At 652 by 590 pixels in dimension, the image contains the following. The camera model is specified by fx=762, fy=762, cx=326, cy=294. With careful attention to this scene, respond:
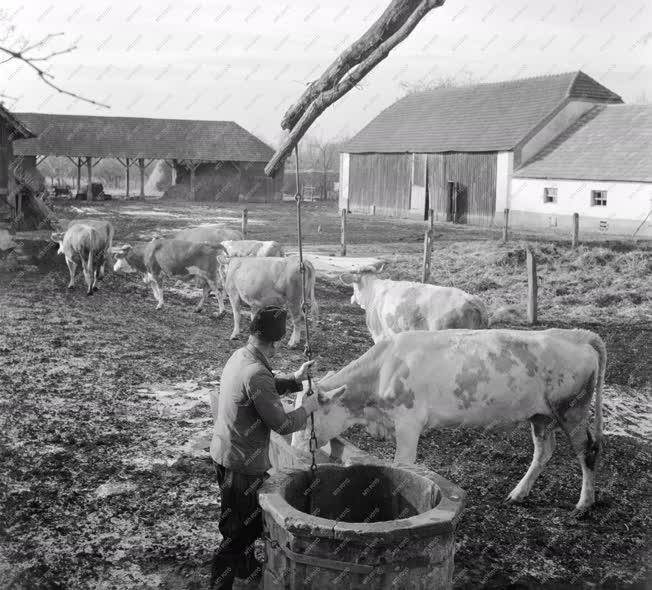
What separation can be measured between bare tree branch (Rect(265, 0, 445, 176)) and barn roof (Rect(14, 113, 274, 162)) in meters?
47.1

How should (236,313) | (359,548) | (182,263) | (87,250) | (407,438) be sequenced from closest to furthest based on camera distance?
(359,548) < (407,438) < (236,313) < (182,263) < (87,250)

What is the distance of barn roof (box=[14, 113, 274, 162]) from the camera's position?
161 feet

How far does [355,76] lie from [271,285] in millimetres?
9812

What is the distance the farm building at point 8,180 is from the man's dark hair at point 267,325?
26.3 meters

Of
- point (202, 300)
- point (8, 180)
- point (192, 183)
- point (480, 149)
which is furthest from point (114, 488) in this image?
point (192, 183)

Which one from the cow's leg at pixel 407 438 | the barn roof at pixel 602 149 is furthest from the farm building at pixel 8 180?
the cow's leg at pixel 407 438

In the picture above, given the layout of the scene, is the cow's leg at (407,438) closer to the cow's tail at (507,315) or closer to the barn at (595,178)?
the cow's tail at (507,315)

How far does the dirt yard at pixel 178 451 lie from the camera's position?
5781 millimetres

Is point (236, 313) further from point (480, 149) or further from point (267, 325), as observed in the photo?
point (480, 149)

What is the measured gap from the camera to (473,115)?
40844 millimetres

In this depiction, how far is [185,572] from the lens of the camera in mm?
5598

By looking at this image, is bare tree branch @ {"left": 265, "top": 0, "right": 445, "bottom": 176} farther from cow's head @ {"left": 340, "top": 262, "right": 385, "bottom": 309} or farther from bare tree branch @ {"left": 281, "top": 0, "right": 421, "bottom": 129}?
cow's head @ {"left": 340, "top": 262, "right": 385, "bottom": 309}

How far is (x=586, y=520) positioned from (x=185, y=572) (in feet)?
11.2

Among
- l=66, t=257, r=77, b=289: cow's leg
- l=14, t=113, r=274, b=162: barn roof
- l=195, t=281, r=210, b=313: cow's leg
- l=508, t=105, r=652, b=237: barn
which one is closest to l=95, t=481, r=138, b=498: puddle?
l=195, t=281, r=210, b=313: cow's leg
